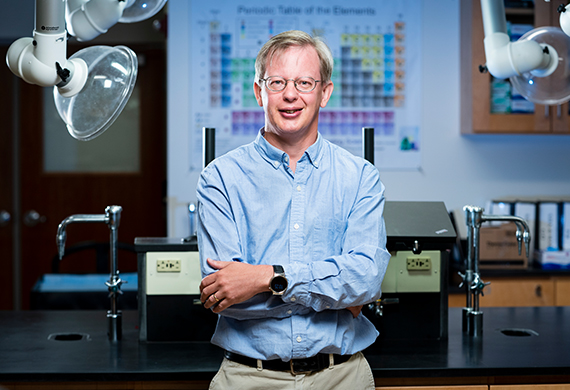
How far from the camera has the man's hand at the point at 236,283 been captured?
1.29 metres

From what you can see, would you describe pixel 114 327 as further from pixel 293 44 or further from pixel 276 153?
pixel 293 44

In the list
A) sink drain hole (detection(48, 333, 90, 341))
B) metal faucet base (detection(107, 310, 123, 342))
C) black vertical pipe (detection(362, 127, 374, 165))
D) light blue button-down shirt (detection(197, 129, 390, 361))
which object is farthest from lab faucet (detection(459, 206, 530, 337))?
sink drain hole (detection(48, 333, 90, 341))

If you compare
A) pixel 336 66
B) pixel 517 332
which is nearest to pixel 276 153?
pixel 517 332

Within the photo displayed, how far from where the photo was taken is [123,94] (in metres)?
1.36

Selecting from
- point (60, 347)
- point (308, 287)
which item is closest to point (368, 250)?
point (308, 287)

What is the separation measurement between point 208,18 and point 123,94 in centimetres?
195

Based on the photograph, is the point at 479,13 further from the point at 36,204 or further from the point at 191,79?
the point at 36,204

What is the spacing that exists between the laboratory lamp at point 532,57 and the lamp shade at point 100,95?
102cm

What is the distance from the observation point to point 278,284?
1287mm

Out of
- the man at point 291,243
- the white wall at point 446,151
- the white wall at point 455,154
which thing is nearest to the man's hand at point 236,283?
the man at point 291,243

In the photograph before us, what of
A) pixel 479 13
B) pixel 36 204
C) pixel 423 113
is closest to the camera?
pixel 479 13

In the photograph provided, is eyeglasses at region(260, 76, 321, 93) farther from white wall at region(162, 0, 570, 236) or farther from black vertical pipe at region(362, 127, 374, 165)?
white wall at region(162, 0, 570, 236)

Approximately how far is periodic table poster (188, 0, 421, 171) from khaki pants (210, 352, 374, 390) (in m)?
1.94

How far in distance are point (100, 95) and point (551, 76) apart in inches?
49.1
